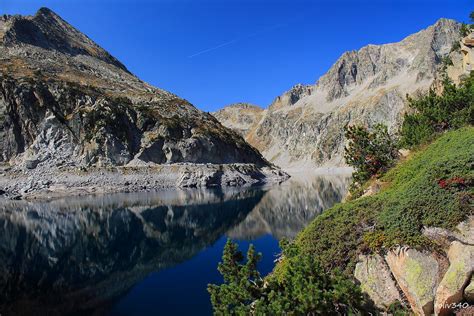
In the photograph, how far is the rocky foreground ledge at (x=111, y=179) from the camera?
324 ft

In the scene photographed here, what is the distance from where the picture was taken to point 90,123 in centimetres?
11900

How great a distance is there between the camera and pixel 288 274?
519 inches

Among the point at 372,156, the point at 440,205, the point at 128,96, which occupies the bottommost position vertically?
the point at 440,205

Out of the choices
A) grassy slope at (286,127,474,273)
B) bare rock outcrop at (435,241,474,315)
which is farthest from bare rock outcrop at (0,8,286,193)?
bare rock outcrop at (435,241,474,315)

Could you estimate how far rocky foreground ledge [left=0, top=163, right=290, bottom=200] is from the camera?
9866 cm

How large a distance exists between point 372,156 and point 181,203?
4974cm

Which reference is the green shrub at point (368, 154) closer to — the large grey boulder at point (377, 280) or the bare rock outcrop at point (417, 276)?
the large grey boulder at point (377, 280)

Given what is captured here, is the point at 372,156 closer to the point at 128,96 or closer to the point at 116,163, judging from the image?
the point at 116,163

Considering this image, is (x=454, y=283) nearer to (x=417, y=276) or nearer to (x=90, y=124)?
(x=417, y=276)

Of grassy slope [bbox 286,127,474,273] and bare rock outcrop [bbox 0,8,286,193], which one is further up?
bare rock outcrop [bbox 0,8,286,193]

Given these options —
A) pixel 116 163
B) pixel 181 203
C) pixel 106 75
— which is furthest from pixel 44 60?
pixel 181 203

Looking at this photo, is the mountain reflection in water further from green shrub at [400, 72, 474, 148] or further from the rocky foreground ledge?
green shrub at [400, 72, 474, 148]

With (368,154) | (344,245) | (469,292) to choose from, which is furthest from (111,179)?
(469,292)

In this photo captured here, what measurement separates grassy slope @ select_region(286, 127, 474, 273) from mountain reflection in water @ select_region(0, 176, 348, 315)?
14.7 m
